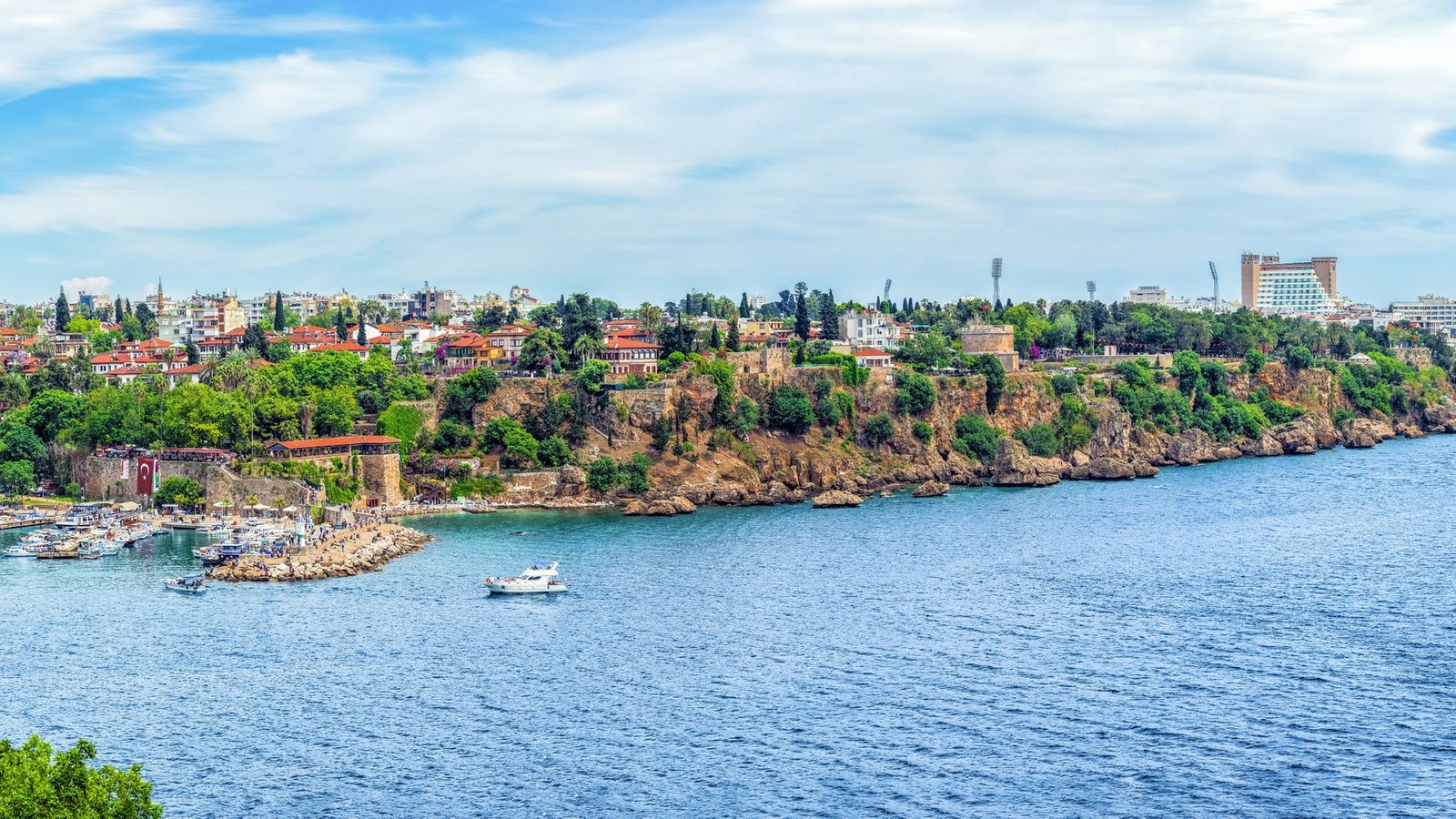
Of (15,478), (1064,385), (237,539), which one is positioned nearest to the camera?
(237,539)

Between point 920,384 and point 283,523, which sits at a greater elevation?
point 920,384

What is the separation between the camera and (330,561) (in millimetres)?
63969

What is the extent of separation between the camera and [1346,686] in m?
42.4

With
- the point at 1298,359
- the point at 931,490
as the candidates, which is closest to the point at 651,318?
the point at 931,490

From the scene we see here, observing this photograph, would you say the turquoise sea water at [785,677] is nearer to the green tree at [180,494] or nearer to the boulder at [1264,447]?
the green tree at [180,494]

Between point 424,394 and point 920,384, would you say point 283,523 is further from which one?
point 920,384

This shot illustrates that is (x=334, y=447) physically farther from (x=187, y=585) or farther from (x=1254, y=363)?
(x=1254, y=363)

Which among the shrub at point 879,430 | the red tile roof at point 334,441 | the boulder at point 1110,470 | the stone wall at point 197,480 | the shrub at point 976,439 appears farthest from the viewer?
the boulder at point 1110,470

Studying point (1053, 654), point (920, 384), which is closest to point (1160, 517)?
point (920, 384)

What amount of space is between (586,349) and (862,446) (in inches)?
771

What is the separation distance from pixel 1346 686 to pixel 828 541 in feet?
103

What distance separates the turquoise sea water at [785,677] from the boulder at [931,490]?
58.3ft

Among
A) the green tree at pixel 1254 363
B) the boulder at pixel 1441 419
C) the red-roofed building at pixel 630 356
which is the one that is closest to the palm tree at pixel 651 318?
the red-roofed building at pixel 630 356

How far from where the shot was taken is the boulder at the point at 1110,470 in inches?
3895
